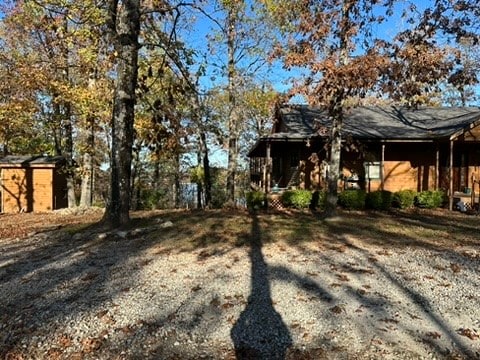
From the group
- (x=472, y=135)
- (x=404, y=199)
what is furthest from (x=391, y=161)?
(x=472, y=135)

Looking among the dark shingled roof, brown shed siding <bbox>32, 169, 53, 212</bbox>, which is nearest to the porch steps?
the dark shingled roof

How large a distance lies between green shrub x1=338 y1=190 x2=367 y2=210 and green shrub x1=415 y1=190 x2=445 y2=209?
7.28 feet

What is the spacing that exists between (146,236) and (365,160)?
11.4 metres

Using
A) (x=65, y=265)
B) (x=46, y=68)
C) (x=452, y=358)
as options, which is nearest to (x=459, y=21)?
(x=452, y=358)

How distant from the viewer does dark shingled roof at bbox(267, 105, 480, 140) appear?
1622 centimetres

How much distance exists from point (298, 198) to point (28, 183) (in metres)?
11.3

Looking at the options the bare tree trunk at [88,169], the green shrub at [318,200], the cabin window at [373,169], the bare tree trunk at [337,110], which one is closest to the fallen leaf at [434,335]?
the bare tree trunk at [337,110]

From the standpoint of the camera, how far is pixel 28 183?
1758cm

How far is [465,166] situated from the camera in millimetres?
17766

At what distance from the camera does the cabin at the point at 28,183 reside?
17.4 meters

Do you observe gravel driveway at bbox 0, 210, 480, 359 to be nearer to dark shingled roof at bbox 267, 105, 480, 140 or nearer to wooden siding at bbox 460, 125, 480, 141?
dark shingled roof at bbox 267, 105, 480, 140

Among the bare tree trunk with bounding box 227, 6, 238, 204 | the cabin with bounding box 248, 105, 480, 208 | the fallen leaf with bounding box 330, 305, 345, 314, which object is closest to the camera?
the fallen leaf with bounding box 330, 305, 345, 314

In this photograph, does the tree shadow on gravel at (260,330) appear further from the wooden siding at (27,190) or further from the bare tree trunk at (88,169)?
the wooden siding at (27,190)

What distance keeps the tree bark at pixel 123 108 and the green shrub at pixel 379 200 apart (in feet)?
30.3
